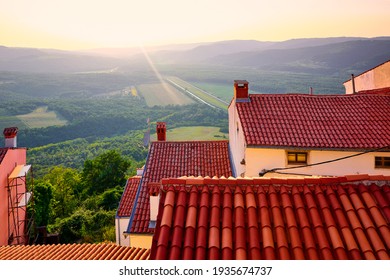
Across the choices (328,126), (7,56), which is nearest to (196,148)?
(328,126)

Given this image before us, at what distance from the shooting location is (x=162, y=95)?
84.3 m

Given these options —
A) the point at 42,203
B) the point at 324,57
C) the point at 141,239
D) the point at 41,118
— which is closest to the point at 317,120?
the point at 141,239

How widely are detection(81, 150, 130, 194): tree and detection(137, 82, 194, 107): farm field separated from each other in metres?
38.7

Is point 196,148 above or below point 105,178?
above

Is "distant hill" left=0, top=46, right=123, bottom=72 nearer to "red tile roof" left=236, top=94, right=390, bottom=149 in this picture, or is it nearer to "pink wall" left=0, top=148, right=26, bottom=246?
"pink wall" left=0, top=148, right=26, bottom=246

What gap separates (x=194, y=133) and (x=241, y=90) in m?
35.2

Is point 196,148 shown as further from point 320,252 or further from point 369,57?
point 369,57

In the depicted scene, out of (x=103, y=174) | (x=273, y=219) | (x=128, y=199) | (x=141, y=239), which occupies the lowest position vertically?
(x=103, y=174)

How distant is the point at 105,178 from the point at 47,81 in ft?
209

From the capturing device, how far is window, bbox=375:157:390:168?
29.0 feet

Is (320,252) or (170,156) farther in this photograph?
(170,156)

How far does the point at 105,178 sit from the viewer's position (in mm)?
31984

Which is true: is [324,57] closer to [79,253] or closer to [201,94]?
[201,94]

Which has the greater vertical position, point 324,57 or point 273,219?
point 324,57
